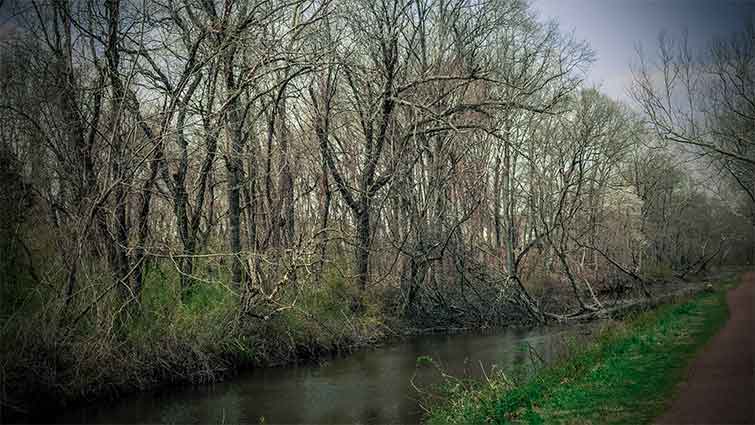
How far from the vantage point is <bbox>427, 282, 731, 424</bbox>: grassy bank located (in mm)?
7391

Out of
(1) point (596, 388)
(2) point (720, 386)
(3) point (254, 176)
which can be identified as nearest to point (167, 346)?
(3) point (254, 176)

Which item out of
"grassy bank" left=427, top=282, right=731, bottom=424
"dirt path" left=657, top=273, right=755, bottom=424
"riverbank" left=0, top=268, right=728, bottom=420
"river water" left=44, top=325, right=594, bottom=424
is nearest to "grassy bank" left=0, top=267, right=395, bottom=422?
"riverbank" left=0, top=268, right=728, bottom=420

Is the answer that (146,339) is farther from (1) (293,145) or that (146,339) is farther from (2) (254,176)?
(1) (293,145)

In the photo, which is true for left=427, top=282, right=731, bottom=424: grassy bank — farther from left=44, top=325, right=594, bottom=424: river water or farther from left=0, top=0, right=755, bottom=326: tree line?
left=0, top=0, right=755, bottom=326: tree line

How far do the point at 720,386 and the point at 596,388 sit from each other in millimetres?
1551

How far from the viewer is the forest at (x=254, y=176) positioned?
36.8ft

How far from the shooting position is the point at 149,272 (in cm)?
1333

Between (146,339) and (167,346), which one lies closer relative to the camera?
(146,339)

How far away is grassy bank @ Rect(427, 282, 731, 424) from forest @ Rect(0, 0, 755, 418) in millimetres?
4435

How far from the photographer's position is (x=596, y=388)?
846 centimetres

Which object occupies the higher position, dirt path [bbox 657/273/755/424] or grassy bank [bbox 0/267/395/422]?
grassy bank [bbox 0/267/395/422]

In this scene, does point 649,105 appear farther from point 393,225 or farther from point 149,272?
point 149,272

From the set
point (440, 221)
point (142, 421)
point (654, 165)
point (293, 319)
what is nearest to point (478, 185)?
point (440, 221)

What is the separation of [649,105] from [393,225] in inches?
457
